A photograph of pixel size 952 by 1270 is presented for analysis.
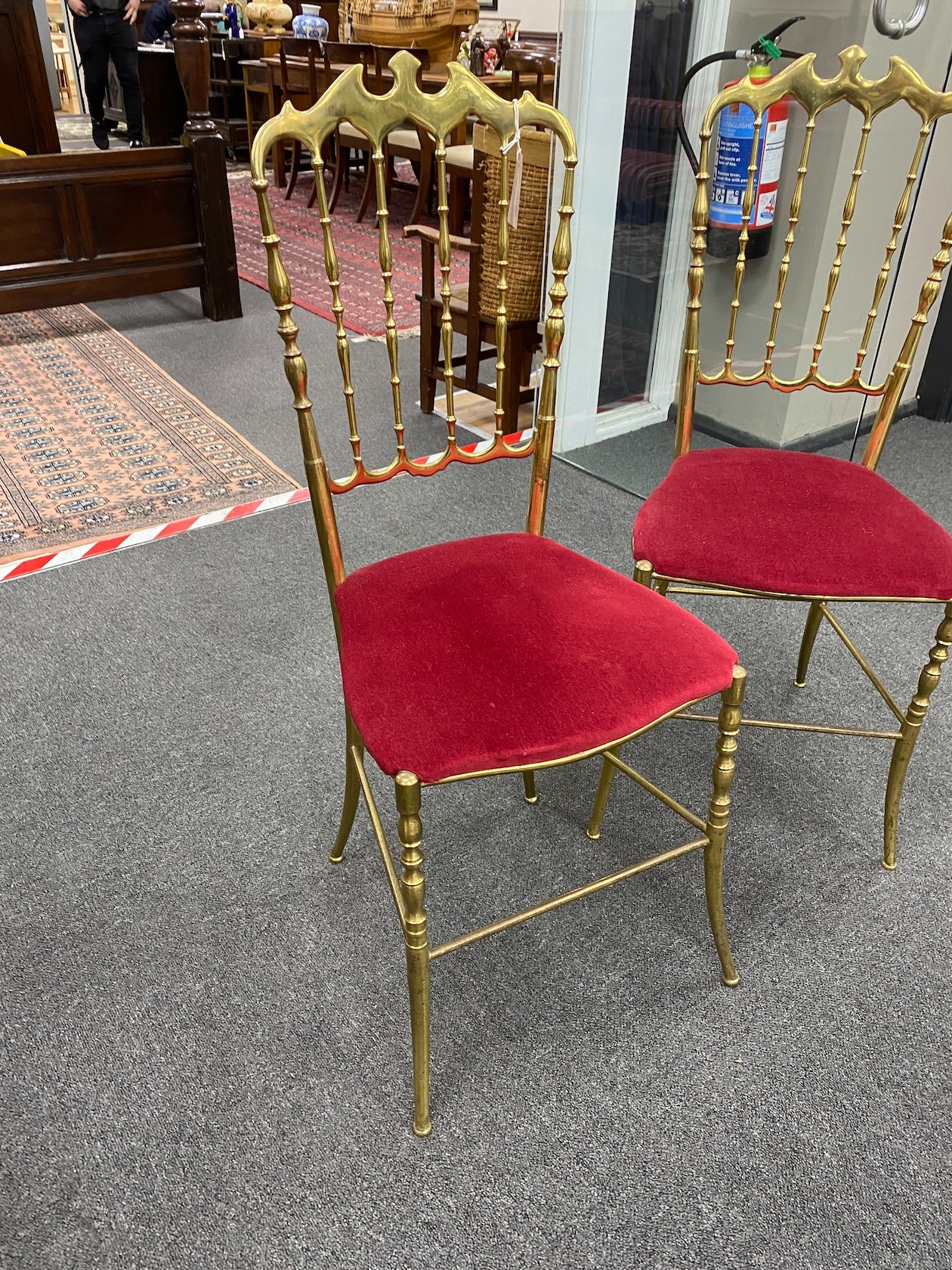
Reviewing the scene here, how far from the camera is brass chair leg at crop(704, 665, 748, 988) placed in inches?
45.5

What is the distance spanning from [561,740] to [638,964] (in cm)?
54

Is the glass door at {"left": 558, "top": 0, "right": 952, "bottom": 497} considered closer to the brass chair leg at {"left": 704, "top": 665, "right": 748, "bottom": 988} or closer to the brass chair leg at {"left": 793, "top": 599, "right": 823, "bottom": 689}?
the brass chair leg at {"left": 793, "top": 599, "right": 823, "bottom": 689}

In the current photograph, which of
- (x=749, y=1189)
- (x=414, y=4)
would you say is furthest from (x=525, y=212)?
(x=414, y=4)

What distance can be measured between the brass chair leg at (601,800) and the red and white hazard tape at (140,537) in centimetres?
94

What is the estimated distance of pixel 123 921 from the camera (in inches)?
56.3

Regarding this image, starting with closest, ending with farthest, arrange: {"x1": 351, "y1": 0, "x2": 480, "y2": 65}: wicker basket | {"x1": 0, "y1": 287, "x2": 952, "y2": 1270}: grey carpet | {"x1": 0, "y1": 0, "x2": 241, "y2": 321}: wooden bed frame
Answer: {"x1": 0, "y1": 287, "x2": 952, "y2": 1270}: grey carpet < {"x1": 0, "y1": 0, "x2": 241, "y2": 321}: wooden bed frame < {"x1": 351, "y1": 0, "x2": 480, "y2": 65}: wicker basket

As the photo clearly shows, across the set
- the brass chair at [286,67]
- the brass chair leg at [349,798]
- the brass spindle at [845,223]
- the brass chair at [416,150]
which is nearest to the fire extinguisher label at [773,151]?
the brass spindle at [845,223]

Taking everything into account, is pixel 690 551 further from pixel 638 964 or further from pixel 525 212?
pixel 525 212

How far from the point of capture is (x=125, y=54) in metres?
6.38

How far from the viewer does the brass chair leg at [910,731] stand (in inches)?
54.0

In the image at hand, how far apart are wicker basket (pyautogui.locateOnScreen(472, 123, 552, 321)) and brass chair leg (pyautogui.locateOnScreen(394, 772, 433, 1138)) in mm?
1909

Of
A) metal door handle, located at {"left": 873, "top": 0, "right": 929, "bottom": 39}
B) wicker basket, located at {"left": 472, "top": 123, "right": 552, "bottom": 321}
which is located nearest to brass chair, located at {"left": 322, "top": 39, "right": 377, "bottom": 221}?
wicker basket, located at {"left": 472, "top": 123, "right": 552, "bottom": 321}

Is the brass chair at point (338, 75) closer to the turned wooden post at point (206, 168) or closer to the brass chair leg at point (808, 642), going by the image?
the turned wooden post at point (206, 168)

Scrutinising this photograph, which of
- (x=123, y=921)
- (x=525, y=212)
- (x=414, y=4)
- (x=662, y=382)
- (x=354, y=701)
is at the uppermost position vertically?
(x=414, y=4)
